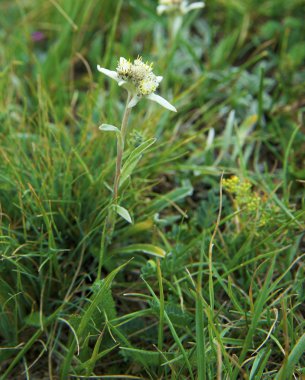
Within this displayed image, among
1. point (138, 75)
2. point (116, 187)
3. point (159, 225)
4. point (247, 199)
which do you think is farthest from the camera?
point (159, 225)

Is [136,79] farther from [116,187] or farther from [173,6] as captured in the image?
[173,6]

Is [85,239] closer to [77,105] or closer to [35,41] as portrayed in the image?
[77,105]

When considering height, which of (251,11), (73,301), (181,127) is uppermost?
(251,11)

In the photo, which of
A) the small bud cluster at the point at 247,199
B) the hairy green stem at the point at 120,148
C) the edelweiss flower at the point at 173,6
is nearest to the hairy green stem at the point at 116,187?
the hairy green stem at the point at 120,148

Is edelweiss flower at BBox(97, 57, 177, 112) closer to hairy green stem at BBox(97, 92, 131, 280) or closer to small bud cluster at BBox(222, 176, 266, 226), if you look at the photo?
hairy green stem at BBox(97, 92, 131, 280)

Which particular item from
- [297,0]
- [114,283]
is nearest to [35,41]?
[297,0]

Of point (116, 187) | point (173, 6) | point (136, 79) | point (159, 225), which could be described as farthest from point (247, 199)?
point (173, 6)
